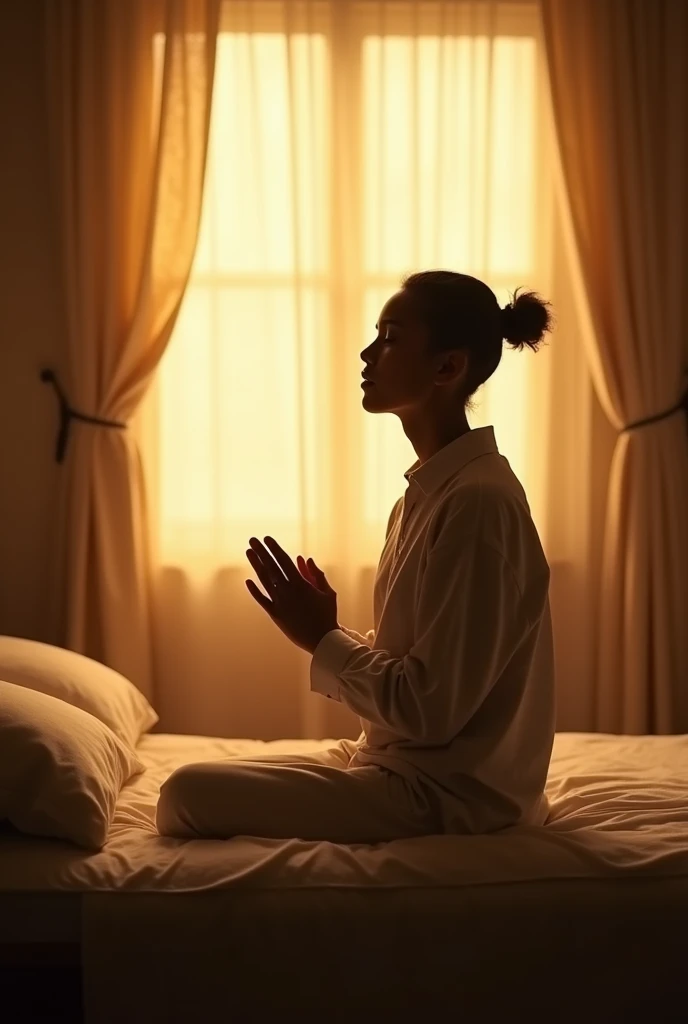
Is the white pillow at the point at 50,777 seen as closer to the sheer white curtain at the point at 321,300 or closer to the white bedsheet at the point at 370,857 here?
the white bedsheet at the point at 370,857

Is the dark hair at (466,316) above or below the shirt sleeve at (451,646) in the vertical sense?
→ above

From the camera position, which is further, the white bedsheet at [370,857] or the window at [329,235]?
the window at [329,235]

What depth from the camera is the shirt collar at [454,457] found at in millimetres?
1662

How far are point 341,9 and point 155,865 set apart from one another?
7.86 ft

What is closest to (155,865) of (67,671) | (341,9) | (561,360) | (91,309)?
(67,671)

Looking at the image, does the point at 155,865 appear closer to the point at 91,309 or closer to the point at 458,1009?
the point at 458,1009

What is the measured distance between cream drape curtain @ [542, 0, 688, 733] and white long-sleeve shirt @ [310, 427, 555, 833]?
1344 mm

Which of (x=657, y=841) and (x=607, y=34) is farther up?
(x=607, y=34)

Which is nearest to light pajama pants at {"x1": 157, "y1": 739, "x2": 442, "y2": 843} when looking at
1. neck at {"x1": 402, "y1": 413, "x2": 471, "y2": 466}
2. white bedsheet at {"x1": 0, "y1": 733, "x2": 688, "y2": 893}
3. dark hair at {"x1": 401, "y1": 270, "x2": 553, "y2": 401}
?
white bedsheet at {"x1": 0, "y1": 733, "x2": 688, "y2": 893}

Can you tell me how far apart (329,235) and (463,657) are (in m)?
1.78

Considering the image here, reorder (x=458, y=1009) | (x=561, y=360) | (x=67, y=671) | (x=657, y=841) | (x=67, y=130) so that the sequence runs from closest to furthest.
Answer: (x=458, y=1009), (x=657, y=841), (x=67, y=671), (x=67, y=130), (x=561, y=360)

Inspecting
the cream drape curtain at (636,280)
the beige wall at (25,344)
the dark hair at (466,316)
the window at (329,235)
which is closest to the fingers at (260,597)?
the dark hair at (466,316)

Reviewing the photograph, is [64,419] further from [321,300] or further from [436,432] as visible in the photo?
[436,432]

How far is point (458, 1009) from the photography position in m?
1.39
